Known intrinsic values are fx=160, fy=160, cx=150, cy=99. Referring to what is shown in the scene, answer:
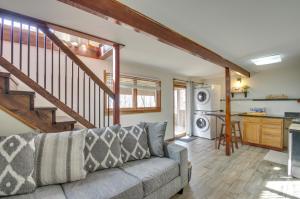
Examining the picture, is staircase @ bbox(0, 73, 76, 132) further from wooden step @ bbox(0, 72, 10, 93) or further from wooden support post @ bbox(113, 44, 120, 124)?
wooden support post @ bbox(113, 44, 120, 124)

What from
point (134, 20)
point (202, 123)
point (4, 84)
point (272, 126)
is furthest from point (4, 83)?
point (272, 126)

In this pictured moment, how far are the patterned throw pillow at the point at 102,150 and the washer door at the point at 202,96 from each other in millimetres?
4074

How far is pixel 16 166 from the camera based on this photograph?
55.1 inches

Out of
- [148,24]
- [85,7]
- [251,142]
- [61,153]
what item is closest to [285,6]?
[148,24]

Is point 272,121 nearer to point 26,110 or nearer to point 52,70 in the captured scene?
point 52,70

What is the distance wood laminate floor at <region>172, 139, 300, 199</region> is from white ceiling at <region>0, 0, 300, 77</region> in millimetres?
2228

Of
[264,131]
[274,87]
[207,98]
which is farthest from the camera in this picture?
[207,98]

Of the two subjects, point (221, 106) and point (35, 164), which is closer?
point (35, 164)

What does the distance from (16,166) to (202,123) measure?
198 inches

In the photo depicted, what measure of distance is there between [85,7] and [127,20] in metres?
0.44

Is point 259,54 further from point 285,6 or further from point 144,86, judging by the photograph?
point 144,86

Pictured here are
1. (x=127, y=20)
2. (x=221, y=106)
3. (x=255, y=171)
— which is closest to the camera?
(x=127, y=20)

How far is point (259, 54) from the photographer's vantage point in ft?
10.7

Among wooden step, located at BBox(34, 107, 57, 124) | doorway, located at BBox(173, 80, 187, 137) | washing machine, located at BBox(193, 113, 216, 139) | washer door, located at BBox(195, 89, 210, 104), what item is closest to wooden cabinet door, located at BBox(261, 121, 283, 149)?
washing machine, located at BBox(193, 113, 216, 139)
